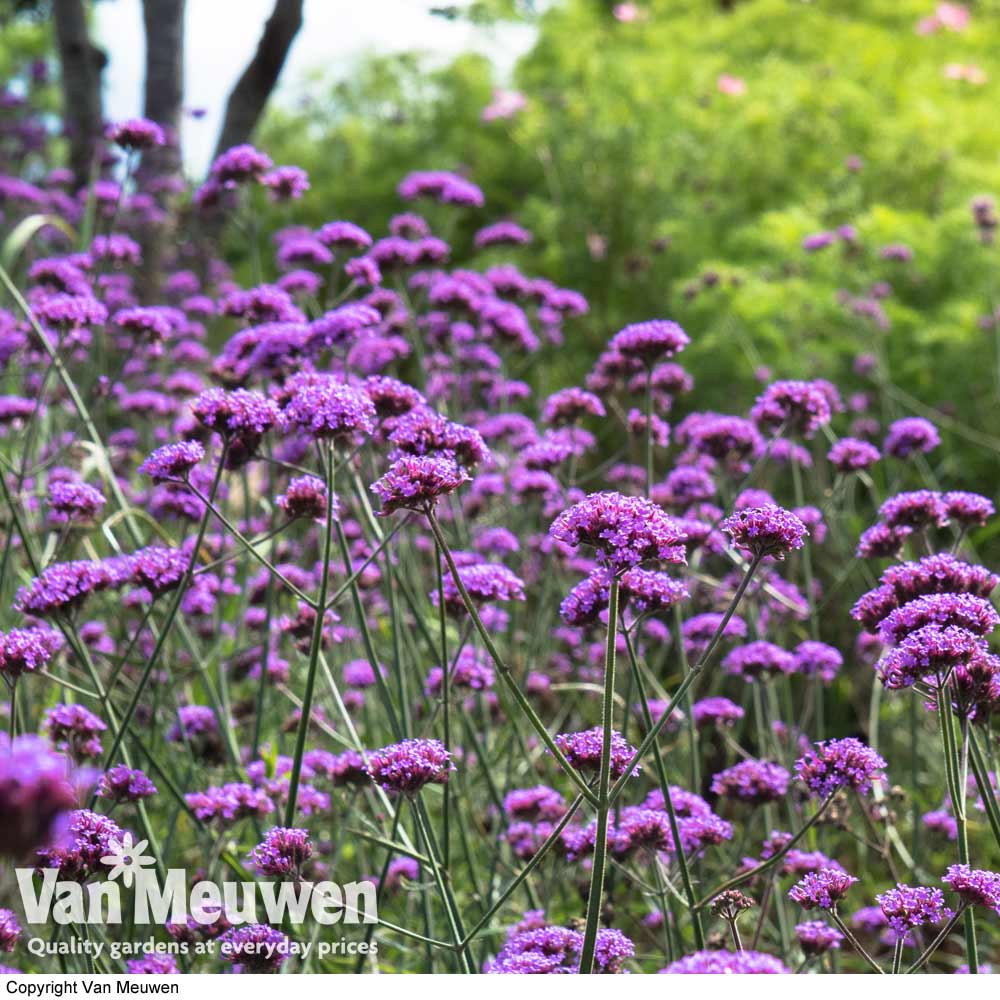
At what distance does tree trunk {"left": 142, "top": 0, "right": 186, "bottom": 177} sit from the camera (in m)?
5.40

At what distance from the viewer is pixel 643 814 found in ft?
6.39

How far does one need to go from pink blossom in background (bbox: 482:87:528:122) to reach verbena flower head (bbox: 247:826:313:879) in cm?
699

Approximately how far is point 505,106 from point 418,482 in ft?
22.7

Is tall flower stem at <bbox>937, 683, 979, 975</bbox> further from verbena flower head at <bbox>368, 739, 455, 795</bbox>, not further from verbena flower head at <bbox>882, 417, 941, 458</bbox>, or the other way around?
verbena flower head at <bbox>882, 417, 941, 458</bbox>

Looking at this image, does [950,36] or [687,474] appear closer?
[687,474]

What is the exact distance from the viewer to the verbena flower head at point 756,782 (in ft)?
7.26

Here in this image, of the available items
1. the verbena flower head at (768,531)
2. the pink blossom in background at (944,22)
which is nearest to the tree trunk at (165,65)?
the verbena flower head at (768,531)

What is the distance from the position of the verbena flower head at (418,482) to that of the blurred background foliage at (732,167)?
352 centimetres

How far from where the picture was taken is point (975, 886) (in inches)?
59.7

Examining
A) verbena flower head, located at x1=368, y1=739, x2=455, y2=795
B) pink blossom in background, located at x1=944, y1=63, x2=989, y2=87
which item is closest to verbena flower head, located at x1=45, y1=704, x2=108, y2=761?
verbena flower head, located at x1=368, y1=739, x2=455, y2=795

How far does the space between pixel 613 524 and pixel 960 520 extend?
995 mm

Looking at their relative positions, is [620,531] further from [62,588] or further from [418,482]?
[62,588]
